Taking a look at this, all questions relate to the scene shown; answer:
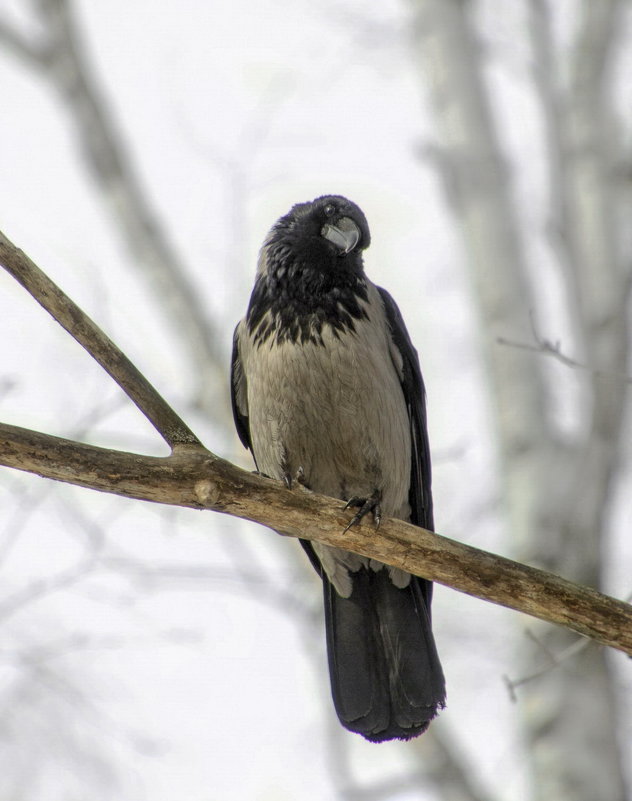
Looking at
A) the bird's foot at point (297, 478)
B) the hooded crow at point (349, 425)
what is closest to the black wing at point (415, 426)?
the hooded crow at point (349, 425)

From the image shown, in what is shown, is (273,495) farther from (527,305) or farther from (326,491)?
(527,305)

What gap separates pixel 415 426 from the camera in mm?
4562

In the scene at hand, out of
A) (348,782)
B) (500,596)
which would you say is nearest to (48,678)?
(348,782)

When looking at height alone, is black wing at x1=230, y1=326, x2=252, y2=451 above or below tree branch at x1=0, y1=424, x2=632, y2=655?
above

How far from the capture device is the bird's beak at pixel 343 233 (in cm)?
439

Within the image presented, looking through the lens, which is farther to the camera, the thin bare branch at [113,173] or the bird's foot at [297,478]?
the thin bare branch at [113,173]

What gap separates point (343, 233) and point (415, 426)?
962 millimetres

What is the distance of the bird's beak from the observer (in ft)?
→ 14.4

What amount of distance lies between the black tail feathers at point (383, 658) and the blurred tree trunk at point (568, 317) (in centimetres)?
73

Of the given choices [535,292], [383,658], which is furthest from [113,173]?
[383,658]

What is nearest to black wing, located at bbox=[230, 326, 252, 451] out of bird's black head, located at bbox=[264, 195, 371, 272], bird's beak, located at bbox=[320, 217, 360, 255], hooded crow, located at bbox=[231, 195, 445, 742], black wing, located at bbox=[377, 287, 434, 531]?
hooded crow, located at bbox=[231, 195, 445, 742]

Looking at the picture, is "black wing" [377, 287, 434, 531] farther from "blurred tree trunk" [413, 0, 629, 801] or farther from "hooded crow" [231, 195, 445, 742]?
"blurred tree trunk" [413, 0, 629, 801]

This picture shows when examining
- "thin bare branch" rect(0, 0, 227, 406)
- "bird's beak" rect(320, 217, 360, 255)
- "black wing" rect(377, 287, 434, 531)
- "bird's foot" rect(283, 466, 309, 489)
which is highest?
"thin bare branch" rect(0, 0, 227, 406)

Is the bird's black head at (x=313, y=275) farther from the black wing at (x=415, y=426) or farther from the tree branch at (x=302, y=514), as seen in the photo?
the tree branch at (x=302, y=514)
